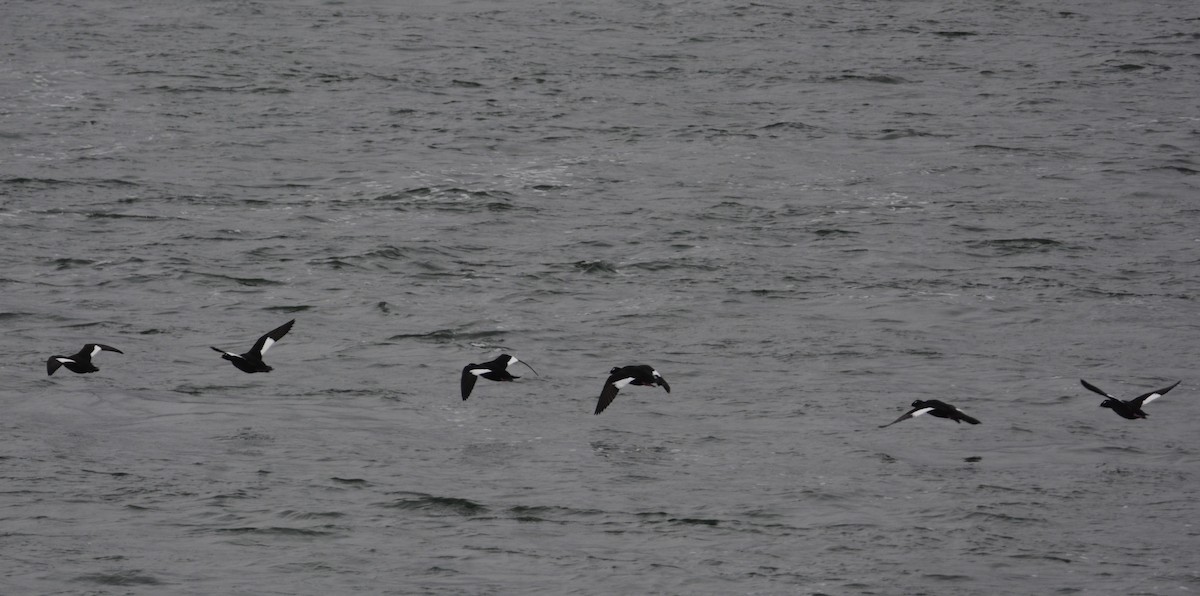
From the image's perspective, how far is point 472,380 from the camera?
1758 cm

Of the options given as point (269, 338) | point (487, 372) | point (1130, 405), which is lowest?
point (1130, 405)

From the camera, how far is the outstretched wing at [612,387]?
16.9 meters

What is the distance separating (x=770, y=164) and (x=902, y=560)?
15.0 m

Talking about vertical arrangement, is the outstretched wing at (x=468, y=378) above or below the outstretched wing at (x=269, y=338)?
below

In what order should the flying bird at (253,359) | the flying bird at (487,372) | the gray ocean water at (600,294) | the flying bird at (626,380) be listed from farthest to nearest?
the flying bird at (253,359) < the flying bird at (487,372) < the flying bird at (626,380) < the gray ocean water at (600,294)

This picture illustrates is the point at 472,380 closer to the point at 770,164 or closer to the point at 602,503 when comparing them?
the point at 602,503

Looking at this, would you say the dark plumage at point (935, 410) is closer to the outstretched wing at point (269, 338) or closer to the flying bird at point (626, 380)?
the flying bird at point (626, 380)

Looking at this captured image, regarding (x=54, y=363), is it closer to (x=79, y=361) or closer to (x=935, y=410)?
(x=79, y=361)

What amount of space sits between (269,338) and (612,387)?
13.0ft

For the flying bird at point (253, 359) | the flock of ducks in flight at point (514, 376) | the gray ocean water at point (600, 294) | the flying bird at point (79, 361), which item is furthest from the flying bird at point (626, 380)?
the flying bird at point (79, 361)

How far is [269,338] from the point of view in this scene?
18.3 metres

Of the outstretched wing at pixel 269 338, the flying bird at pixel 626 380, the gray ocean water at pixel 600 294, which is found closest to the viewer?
the gray ocean water at pixel 600 294


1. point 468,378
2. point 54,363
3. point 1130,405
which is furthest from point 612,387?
point 54,363

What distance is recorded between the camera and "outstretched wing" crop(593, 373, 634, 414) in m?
16.9
